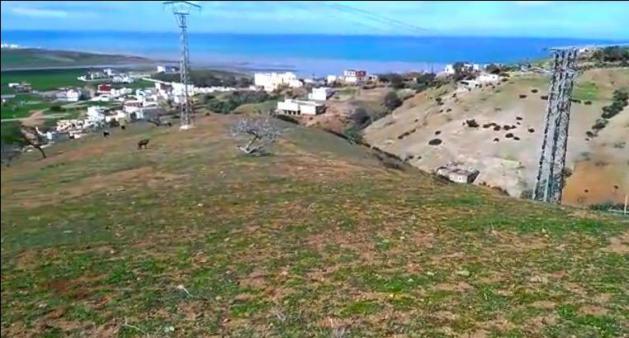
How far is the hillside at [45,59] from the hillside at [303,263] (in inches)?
25.1

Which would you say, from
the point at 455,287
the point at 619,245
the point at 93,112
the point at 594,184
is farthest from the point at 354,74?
the point at 455,287

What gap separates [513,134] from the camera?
42500mm

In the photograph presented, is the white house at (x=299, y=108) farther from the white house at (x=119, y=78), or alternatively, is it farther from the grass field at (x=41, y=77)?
the grass field at (x=41, y=77)

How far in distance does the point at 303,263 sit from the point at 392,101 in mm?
60504

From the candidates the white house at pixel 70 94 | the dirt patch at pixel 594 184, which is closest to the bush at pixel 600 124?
the dirt patch at pixel 594 184

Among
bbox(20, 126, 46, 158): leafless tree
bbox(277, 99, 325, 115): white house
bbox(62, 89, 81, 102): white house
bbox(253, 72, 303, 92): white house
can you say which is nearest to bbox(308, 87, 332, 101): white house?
bbox(253, 72, 303, 92): white house

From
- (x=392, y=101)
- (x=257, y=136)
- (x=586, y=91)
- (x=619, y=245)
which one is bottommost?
(x=392, y=101)

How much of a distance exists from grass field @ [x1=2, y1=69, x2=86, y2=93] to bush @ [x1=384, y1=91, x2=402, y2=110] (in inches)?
2490

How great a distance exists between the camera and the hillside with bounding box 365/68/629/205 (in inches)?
864

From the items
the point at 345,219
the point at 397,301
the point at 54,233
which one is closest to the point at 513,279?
the point at 397,301

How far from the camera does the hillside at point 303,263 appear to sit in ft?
24.1

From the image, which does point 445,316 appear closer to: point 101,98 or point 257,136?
point 101,98

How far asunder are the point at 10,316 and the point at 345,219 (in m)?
7.16

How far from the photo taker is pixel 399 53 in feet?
98.8
